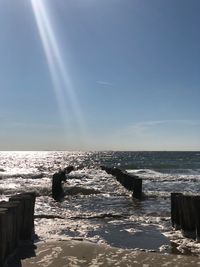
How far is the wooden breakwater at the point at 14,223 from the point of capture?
8.95 m

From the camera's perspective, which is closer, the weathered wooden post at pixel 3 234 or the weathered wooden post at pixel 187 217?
the weathered wooden post at pixel 3 234

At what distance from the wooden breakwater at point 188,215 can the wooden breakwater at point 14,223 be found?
4297mm

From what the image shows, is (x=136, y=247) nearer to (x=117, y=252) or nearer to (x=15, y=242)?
(x=117, y=252)

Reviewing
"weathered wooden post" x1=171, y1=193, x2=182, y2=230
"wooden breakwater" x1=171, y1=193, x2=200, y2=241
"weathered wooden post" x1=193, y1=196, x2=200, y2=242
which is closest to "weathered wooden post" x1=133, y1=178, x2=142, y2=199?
"weathered wooden post" x1=171, y1=193, x2=182, y2=230

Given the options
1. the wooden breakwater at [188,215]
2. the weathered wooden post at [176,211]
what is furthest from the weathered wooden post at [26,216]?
the weathered wooden post at [176,211]

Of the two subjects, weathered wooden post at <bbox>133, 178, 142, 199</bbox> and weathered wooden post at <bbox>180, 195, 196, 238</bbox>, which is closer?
weathered wooden post at <bbox>180, 195, 196, 238</bbox>

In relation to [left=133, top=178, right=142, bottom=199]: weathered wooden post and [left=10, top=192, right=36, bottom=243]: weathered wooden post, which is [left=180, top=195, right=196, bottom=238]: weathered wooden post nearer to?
[left=10, top=192, right=36, bottom=243]: weathered wooden post

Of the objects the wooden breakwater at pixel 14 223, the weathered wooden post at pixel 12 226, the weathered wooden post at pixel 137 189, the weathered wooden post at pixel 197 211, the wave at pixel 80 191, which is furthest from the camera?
the wave at pixel 80 191

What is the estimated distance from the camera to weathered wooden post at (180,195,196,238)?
12.4 metres

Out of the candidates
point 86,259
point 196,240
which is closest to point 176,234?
point 196,240

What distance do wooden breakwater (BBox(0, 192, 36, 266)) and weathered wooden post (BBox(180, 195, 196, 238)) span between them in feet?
14.1

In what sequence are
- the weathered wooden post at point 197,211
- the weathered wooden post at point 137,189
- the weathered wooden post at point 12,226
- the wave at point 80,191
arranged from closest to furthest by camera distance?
the weathered wooden post at point 12,226
the weathered wooden post at point 197,211
the weathered wooden post at point 137,189
the wave at point 80,191

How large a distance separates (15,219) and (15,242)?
1.72 feet

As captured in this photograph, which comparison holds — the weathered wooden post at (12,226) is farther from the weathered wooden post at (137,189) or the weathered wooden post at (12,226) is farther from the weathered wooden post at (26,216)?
the weathered wooden post at (137,189)
